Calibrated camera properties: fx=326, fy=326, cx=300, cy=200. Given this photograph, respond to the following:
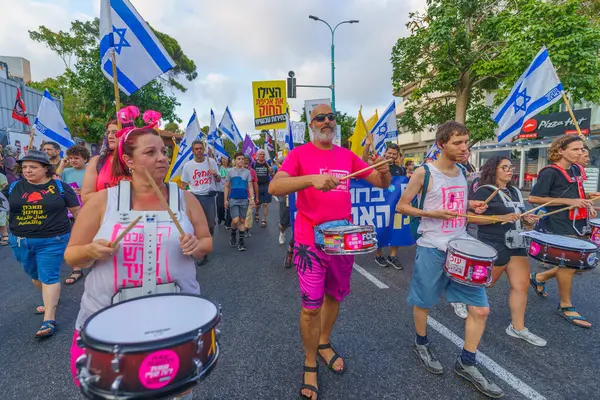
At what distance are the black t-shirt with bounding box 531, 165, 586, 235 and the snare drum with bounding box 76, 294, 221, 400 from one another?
3.77 meters

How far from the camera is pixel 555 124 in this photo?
18.8 metres

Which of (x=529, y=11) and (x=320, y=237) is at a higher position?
(x=529, y=11)

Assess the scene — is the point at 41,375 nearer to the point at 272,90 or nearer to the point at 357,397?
the point at 357,397

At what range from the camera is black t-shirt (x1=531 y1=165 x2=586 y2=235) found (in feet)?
11.5

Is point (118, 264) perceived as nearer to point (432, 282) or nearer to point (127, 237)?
point (127, 237)

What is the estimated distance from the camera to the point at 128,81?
4.34m

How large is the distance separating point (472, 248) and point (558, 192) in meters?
1.88

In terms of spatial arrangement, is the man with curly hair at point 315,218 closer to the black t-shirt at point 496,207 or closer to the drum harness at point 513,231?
the black t-shirt at point 496,207

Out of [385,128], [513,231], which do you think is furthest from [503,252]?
[385,128]

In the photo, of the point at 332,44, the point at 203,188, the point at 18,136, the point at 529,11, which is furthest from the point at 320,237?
the point at 332,44

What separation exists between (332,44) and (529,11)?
12016 mm

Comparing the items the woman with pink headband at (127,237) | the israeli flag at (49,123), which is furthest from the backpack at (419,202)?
the israeli flag at (49,123)

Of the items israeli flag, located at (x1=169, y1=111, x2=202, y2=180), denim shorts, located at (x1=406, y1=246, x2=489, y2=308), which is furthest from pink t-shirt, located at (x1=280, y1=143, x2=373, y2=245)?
israeli flag, located at (x1=169, y1=111, x2=202, y2=180)

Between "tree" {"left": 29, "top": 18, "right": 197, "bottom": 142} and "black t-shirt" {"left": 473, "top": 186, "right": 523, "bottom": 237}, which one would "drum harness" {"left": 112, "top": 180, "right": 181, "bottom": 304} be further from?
"tree" {"left": 29, "top": 18, "right": 197, "bottom": 142}
